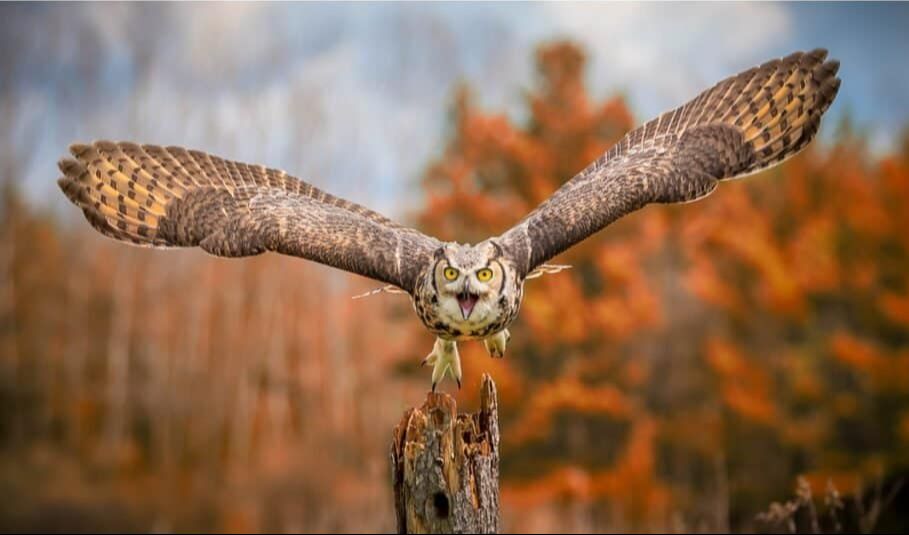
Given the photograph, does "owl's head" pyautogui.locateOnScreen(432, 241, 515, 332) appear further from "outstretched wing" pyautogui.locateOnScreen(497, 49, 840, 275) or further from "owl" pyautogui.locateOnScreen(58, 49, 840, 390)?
"outstretched wing" pyautogui.locateOnScreen(497, 49, 840, 275)

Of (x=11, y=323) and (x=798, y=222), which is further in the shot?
(x=11, y=323)

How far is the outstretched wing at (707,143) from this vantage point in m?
6.71

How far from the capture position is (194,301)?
100 ft

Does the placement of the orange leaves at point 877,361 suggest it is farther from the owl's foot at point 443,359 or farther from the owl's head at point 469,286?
the owl's head at point 469,286

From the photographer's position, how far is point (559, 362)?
69.0 feet

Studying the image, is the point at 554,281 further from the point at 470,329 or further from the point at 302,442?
the point at 470,329

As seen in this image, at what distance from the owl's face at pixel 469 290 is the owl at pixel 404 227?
0.53 metres

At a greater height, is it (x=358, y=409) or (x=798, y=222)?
(x=798, y=222)

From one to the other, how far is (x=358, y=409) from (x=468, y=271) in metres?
26.4

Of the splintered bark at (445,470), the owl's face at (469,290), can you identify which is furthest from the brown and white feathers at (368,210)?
the splintered bark at (445,470)

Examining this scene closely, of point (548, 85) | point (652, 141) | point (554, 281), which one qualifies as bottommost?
point (652, 141)

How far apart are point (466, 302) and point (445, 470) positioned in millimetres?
991

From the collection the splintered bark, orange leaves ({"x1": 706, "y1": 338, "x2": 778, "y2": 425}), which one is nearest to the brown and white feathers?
the splintered bark

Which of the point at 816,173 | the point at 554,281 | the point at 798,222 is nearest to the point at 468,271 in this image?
the point at 554,281
